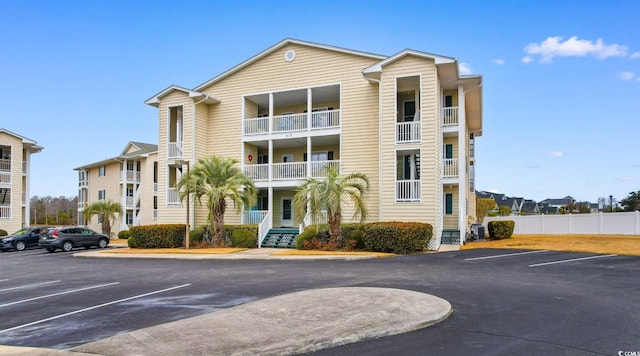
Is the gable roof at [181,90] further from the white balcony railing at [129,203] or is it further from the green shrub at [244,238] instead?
the white balcony railing at [129,203]

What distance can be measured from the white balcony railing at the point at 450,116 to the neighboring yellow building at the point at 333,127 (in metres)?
0.05

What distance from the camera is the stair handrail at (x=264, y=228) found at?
76.8 feet

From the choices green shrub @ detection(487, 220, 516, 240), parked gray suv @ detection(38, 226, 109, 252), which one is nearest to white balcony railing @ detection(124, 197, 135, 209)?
parked gray suv @ detection(38, 226, 109, 252)

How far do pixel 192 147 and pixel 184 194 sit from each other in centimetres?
456

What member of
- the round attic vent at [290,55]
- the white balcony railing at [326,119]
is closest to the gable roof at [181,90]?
the round attic vent at [290,55]

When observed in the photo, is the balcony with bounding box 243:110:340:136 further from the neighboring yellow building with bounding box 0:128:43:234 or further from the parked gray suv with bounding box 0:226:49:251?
the neighboring yellow building with bounding box 0:128:43:234

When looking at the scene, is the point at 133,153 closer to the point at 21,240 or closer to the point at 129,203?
the point at 129,203

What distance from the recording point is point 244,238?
2294 centimetres

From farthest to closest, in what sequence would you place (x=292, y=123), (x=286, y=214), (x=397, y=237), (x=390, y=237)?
(x=286, y=214) → (x=292, y=123) → (x=390, y=237) → (x=397, y=237)

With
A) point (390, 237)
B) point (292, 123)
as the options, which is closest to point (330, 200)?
point (390, 237)

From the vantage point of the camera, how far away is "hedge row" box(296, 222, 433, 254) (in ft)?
59.5

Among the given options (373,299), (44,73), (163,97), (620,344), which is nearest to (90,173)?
(163,97)

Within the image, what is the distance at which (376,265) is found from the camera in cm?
1457

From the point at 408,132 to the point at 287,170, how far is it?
7.59 metres
